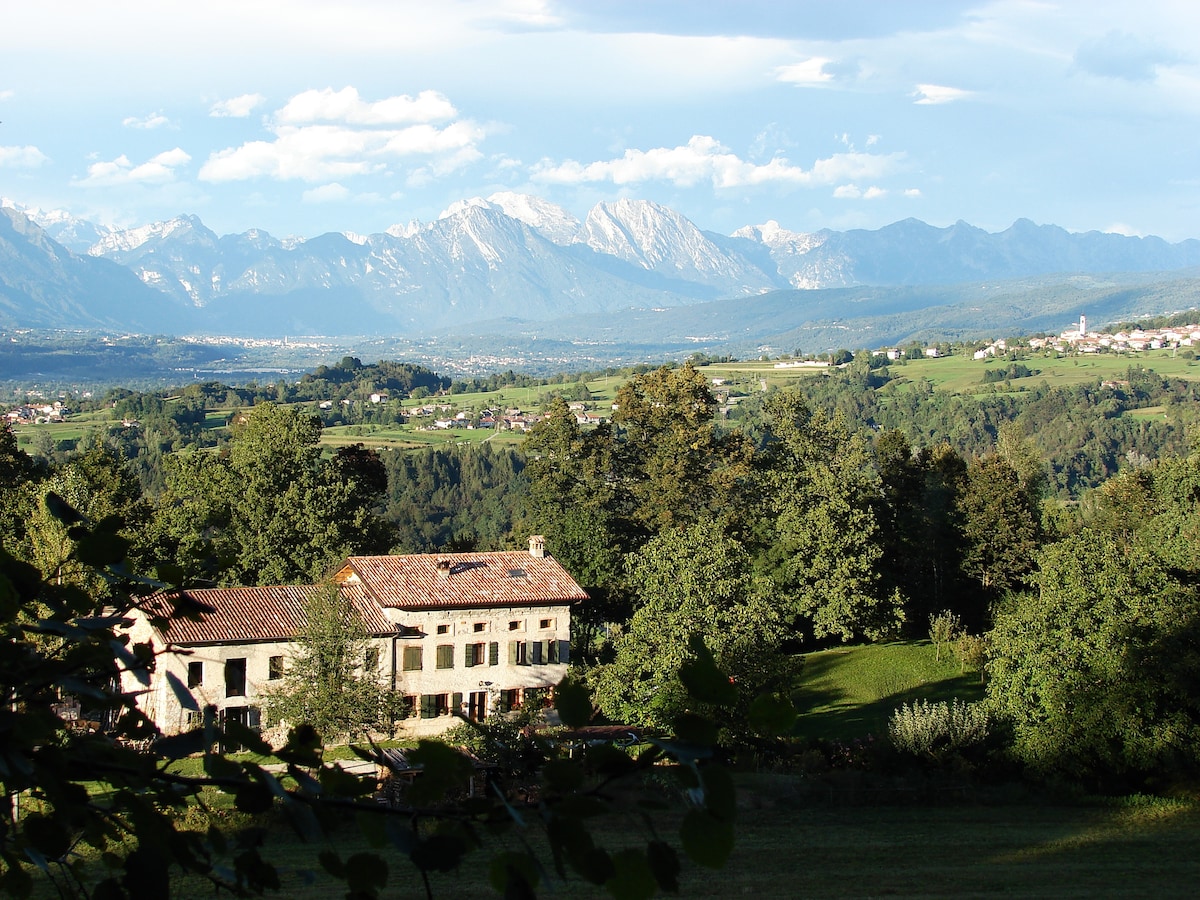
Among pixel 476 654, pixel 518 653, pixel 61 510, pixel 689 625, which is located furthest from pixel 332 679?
pixel 61 510

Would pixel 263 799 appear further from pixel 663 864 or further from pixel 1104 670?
pixel 1104 670

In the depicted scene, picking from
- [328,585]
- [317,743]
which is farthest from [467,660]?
[317,743]

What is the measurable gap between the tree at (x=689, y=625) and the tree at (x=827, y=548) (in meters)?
5.77

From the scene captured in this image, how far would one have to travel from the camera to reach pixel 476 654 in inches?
1142

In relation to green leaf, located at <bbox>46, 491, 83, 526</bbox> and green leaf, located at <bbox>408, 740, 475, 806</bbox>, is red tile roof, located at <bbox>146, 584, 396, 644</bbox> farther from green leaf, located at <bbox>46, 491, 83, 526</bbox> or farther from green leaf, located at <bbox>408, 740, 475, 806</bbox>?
green leaf, located at <bbox>408, 740, 475, 806</bbox>

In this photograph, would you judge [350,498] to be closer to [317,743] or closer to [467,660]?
[467,660]

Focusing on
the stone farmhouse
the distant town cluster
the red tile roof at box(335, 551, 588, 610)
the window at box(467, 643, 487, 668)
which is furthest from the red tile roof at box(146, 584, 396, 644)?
the distant town cluster

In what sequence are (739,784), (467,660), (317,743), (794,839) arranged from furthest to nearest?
(467,660), (794,839), (317,743), (739,784)

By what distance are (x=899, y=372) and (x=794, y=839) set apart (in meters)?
139

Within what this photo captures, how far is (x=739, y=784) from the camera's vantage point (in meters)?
2.26

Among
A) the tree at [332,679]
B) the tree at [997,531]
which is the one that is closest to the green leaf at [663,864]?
the tree at [332,679]

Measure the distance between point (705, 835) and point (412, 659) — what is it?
26.5 m

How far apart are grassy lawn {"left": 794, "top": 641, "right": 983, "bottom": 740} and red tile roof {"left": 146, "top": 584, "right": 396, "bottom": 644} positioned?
1075cm

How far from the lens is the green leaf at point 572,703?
2.46m
